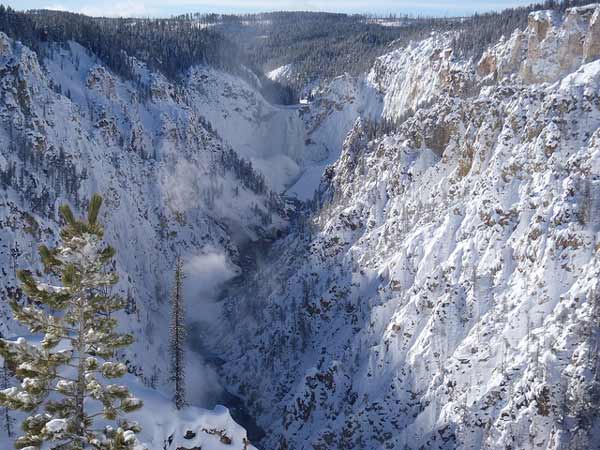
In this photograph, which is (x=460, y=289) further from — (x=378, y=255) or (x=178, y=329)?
(x=178, y=329)

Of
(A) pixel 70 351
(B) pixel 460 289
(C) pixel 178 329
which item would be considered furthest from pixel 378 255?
(A) pixel 70 351

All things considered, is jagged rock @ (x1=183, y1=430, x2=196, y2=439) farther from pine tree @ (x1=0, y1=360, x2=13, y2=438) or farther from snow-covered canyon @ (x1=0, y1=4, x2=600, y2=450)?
pine tree @ (x1=0, y1=360, x2=13, y2=438)

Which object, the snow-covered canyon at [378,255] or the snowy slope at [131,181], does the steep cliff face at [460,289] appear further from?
the snowy slope at [131,181]

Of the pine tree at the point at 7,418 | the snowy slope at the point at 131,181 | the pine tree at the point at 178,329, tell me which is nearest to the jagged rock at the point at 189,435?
the pine tree at the point at 178,329

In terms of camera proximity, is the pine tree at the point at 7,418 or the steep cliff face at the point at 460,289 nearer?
the pine tree at the point at 7,418

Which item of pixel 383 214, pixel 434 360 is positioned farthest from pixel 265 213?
pixel 434 360

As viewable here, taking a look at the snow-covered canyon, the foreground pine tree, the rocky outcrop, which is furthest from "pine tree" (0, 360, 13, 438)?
the rocky outcrop
